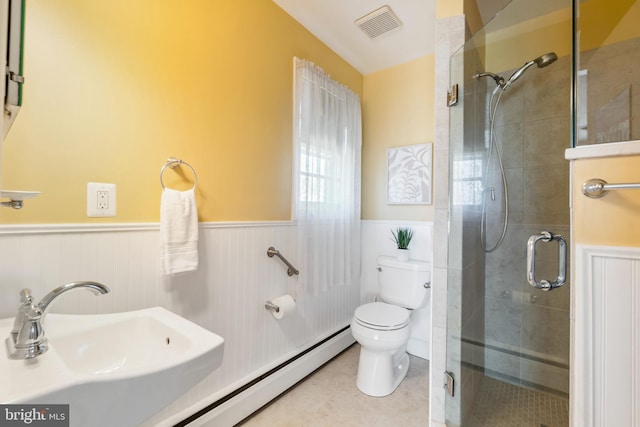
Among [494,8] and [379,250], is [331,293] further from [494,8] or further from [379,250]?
[494,8]

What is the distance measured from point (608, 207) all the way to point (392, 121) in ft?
5.76

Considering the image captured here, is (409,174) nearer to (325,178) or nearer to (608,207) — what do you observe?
(325,178)

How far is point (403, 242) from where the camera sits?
211 centimetres

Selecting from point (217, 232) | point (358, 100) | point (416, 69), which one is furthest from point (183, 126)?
point (416, 69)

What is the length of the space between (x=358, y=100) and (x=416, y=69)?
54cm

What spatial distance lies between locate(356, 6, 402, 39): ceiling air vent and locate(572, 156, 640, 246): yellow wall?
4.97 feet

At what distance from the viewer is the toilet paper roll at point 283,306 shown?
1.56 meters

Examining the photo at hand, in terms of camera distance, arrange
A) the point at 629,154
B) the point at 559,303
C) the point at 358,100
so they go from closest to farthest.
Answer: the point at 629,154
the point at 559,303
the point at 358,100

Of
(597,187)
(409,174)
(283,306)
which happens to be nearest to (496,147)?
(409,174)

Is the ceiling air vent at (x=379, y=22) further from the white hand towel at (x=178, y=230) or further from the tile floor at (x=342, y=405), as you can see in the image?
the tile floor at (x=342, y=405)

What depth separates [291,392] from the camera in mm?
1644

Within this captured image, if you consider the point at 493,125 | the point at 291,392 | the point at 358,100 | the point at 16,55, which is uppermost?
the point at 358,100

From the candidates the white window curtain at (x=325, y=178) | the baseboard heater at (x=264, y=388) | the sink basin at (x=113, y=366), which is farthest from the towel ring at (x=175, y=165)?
the baseboard heater at (x=264, y=388)

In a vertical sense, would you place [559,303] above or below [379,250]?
below
